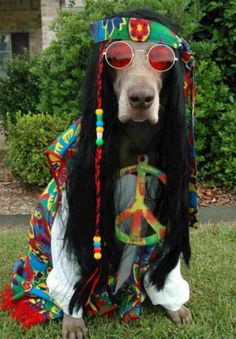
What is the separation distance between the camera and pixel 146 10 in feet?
7.13

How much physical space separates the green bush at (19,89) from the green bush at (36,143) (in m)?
1.61

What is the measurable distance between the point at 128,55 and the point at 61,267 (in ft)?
3.60

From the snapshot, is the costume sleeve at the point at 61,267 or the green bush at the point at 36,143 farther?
the green bush at the point at 36,143

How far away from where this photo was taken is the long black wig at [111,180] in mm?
2162

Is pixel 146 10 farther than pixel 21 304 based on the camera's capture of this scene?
No

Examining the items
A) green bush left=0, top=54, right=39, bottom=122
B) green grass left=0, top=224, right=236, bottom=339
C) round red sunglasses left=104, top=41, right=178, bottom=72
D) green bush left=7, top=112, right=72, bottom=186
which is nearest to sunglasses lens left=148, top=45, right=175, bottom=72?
round red sunglasses left=104, top=41, right=178, bottom=72

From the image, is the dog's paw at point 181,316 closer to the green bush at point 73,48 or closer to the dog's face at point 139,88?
the dog's face at point 139,88

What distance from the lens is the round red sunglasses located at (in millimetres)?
2043

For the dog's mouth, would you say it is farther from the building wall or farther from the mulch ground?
the building wall

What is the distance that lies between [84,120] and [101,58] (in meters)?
0.27

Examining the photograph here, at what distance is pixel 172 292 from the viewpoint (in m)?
2.84

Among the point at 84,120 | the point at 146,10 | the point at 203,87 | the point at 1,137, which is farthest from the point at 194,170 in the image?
the point at 1,137

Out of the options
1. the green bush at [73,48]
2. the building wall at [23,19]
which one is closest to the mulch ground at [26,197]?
the green bush at [73,48]

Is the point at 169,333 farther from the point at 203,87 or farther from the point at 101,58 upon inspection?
the point at 203,87
